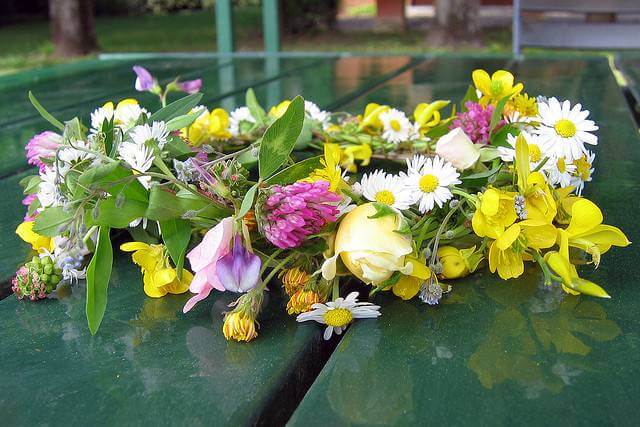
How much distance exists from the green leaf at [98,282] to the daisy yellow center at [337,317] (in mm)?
232

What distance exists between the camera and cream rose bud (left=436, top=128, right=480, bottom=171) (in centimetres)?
95

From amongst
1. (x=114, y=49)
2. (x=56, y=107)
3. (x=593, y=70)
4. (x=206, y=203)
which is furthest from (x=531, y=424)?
(x=114, y=49)

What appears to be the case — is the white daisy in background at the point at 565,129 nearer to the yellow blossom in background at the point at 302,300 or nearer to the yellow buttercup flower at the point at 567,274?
the yellow buttercup flower at the point at 567,274

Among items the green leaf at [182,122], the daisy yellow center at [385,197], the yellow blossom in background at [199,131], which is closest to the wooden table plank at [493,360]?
the daisy yellow center at [385,197]

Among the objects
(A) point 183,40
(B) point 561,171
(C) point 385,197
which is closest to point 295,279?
(C) point 385,197

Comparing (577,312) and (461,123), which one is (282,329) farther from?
(461,123)

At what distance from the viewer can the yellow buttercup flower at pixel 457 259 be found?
2.95ft

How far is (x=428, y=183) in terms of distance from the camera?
0.88m

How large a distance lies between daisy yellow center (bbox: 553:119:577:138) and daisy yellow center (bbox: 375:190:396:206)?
0.80 ft

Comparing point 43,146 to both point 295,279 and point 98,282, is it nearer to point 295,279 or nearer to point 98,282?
point 98,282

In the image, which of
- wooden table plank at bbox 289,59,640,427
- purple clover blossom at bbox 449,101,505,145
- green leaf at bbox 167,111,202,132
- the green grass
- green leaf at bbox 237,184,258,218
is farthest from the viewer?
the green grass

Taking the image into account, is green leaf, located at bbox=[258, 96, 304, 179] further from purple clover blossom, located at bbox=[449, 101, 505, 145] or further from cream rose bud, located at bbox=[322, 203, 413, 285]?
purple clover blossom, located at bbox=[449, 101, 505, 145]

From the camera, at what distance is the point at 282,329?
2.74 ft

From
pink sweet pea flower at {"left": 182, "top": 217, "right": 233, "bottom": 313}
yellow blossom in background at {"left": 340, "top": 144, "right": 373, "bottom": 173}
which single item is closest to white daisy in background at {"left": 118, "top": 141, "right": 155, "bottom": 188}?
pink sweet pea flower at {"left": 182, "top": 217, "right": 233, "bottom": 313}
